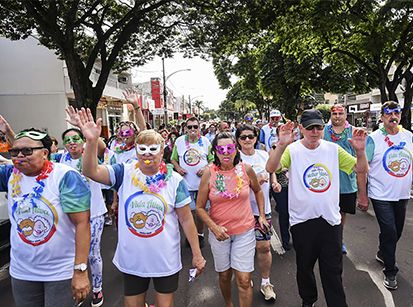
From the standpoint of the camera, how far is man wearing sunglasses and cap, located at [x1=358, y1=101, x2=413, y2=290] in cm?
333

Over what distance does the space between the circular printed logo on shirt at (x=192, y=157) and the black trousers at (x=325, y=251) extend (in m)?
2.20

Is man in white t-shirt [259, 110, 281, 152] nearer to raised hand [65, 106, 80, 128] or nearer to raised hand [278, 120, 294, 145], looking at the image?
raised hand [278, 120, 294, 145]

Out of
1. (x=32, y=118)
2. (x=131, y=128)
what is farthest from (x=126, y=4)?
(x=32, y=118)

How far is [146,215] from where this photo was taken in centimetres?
223

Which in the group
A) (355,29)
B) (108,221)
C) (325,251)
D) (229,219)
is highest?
(355,29)

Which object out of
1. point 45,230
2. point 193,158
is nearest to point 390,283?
point 193,158

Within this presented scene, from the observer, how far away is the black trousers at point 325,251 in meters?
2.67

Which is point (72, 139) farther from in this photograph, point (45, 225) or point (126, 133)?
point (45, 225)

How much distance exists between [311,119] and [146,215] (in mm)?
1526

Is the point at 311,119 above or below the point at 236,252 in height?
above

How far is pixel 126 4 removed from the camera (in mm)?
12148

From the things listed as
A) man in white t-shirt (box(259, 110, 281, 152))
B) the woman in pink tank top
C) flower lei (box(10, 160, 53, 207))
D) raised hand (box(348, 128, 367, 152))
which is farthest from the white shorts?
man in white t-shirt (box(259, 110, 281, 152))

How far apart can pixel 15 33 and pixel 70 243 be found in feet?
41.9

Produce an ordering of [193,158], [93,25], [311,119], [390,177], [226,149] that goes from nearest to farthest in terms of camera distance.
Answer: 1. [311,119]
2. [226,149]
3. [390,177]
4. [193,158]
5. [93,25]
